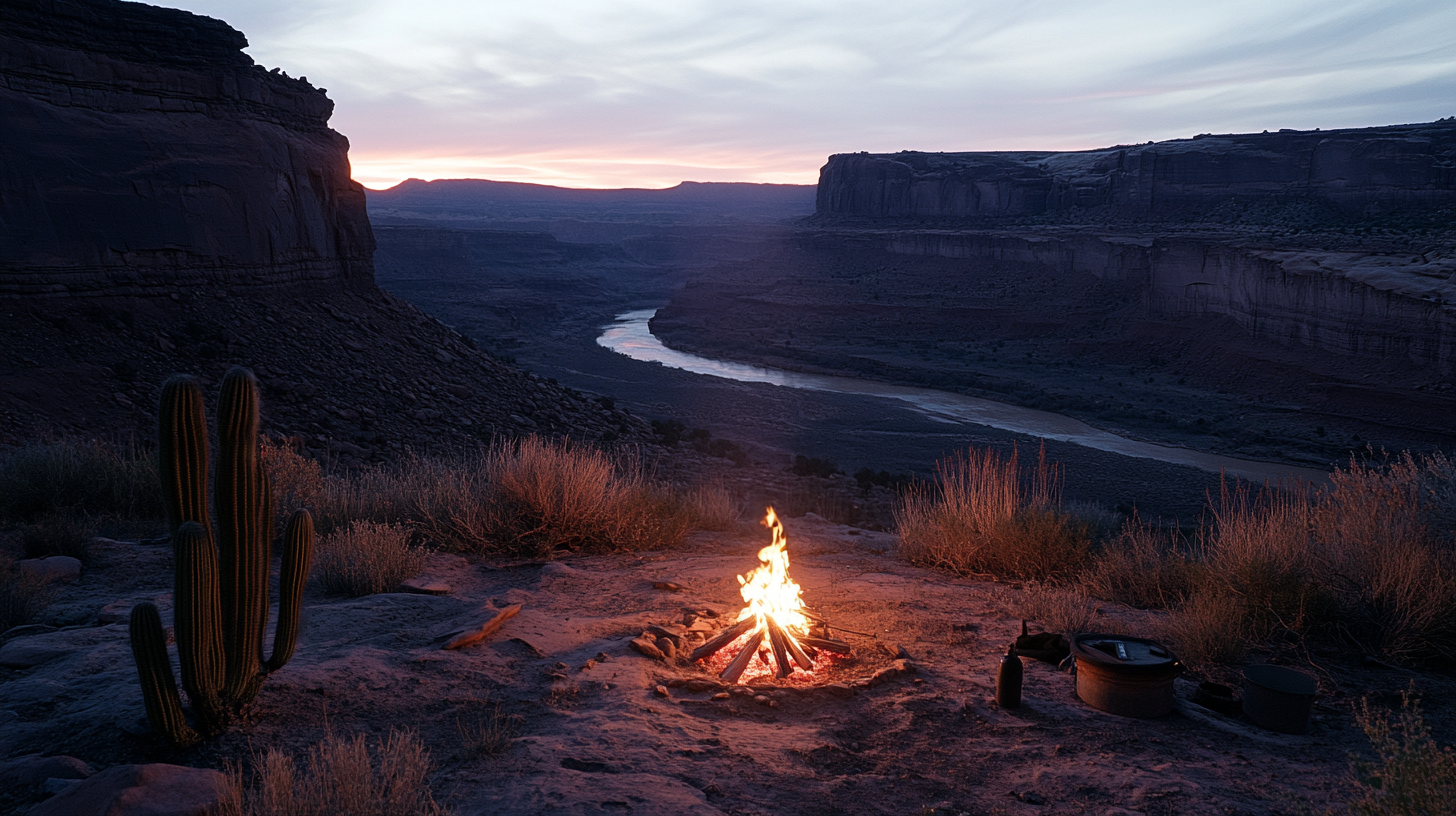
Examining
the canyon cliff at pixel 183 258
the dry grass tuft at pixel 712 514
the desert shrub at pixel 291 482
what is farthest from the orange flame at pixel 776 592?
the canyon cliff at pixel 183 258

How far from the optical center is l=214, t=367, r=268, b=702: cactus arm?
3359 millimetres

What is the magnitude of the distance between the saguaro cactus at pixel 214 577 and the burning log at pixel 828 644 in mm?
2854

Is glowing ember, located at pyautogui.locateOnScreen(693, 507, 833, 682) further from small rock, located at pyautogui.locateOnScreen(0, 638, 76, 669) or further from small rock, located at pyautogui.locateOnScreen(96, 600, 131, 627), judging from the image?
small rock, located at pyautogui.locateOnScreen(96, 600, 131, 627)

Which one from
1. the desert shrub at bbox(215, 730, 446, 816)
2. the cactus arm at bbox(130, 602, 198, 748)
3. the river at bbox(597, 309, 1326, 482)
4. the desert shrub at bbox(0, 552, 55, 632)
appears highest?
the cactus arm at bbox(130, 602, 198, 748)

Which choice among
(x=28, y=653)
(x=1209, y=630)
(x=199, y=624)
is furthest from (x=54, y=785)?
(x=1209, y=630)

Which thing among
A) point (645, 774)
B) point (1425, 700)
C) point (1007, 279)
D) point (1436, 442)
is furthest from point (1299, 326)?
point (645, 774)

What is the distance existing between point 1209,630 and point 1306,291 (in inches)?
1367

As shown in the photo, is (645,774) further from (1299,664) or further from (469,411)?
(469,411)

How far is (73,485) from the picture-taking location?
323 inches

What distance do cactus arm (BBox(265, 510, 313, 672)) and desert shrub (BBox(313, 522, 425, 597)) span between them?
2.34m

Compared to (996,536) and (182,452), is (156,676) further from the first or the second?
(996,536)

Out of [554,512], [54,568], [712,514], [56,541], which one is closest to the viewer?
[54,568]

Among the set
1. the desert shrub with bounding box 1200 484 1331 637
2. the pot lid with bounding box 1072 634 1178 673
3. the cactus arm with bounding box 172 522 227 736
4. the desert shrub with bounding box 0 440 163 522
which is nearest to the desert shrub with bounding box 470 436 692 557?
the desert shrub with bounding box 0 440 163 522

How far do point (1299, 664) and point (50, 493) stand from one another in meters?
10.4
